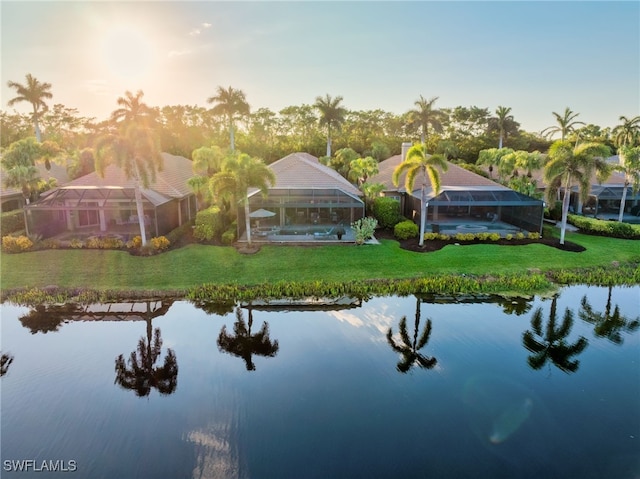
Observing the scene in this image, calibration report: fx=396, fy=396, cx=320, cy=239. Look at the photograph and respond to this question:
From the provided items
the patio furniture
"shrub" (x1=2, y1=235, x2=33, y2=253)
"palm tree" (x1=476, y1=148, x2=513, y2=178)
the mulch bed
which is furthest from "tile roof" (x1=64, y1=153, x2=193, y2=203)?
"palm tree" (x1=476, y1=148, x2=513, y2=178)

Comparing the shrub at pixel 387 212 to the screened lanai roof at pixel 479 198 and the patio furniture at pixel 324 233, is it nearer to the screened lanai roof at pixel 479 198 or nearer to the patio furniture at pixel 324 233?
the screened lanai roof at pixel 479 198

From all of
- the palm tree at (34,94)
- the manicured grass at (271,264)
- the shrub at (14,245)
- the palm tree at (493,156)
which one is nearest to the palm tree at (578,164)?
the manicured grass at (271,264)

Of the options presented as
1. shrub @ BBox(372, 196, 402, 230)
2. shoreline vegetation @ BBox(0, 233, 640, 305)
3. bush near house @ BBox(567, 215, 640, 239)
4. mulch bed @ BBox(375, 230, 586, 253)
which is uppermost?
shrub @ BBox(372, 196, 402, 230)

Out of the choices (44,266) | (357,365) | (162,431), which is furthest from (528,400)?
(44,266)

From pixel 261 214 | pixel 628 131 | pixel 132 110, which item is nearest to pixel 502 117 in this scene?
pixel 628 131

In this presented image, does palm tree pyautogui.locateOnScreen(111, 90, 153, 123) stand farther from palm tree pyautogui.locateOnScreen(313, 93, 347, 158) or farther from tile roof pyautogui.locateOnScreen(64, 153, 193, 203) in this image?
palm tree pyautogui.locateOnScreen(313, 93, 347, 158)

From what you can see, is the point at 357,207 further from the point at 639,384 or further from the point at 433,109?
the point at 433,109
